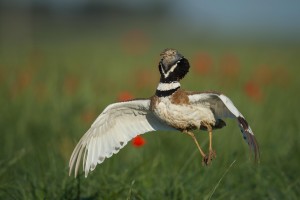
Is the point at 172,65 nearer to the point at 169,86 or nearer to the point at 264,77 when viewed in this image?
the point at 169,86

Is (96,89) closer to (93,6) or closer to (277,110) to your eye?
(277,110)

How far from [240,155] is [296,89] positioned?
158 inches

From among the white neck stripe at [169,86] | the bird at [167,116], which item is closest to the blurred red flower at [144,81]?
the bird at [167,116]

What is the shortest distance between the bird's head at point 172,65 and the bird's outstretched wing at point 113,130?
78 cm

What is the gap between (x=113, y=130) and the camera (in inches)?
233

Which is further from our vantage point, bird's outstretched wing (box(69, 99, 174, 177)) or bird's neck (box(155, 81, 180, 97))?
bird's outstretched wing (box(69, 99, 174, 177))

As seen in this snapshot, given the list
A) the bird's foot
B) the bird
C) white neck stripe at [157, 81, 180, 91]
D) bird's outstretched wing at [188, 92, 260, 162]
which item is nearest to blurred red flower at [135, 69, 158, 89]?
the bird

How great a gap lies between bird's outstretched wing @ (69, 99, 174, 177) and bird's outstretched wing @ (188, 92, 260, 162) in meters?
0.66

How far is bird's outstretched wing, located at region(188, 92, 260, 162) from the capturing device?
4586mm

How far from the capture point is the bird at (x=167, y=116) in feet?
15.8

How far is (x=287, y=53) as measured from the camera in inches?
658

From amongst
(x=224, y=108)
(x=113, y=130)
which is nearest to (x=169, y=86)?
(x=224, y=108)

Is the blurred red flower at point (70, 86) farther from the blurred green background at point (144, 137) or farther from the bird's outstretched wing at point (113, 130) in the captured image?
the bird's outstretched wing at point (113, 130)

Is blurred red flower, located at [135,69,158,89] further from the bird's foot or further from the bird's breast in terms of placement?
the bird's foot
